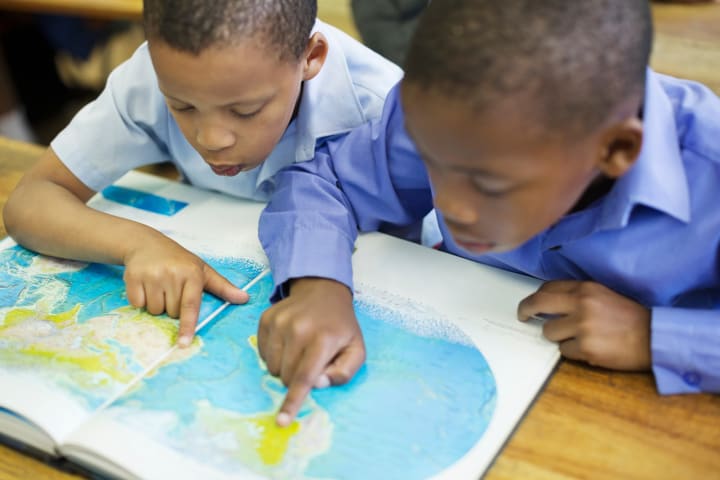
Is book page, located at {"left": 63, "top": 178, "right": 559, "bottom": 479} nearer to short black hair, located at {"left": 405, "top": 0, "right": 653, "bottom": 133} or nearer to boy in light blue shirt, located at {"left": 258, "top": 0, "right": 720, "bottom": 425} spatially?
boy in light blue shirt, located at {"left": 258, "top": 0, "right": 720, "bottom": 425}

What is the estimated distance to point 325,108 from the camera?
0.89 metres

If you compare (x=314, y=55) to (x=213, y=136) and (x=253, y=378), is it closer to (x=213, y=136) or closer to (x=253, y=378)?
(x=213, y=136)

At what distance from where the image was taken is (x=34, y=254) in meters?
0.83

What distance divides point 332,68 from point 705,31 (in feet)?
3.10

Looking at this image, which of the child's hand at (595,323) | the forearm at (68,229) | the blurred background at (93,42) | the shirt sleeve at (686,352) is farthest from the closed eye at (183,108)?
the blurred background at (93,42)

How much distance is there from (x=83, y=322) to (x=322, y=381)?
0.24 m

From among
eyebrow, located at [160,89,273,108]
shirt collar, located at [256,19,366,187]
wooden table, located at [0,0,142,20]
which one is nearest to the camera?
eyebrow, located at [160,89,273,108]

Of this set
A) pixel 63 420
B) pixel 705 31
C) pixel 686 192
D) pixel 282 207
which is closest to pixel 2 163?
pixel 282 207

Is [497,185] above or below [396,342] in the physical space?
above

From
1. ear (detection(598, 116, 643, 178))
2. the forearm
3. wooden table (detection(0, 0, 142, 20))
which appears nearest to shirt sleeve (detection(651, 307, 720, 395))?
ear (detection(598, 116, 643, 178))

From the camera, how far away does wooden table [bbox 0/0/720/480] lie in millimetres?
561

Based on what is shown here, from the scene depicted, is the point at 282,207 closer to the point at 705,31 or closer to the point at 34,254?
the point at 34,254

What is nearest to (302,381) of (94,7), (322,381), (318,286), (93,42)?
(322,381)

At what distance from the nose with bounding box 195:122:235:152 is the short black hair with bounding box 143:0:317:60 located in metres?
0.08
